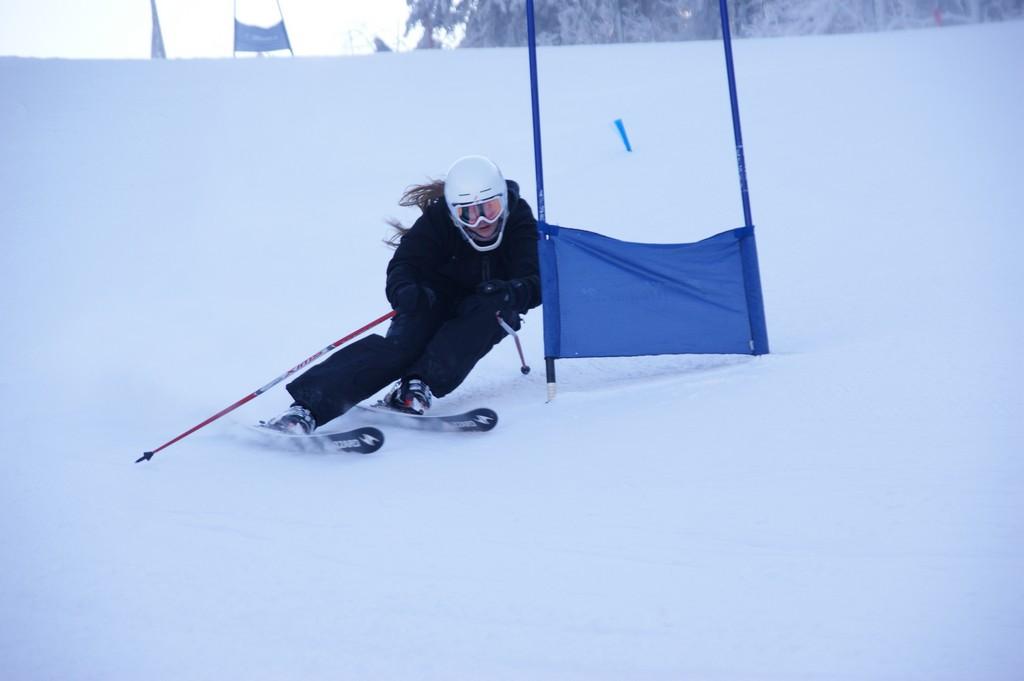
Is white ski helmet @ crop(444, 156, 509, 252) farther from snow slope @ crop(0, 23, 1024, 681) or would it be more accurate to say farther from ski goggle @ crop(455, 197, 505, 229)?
snow slope @ crop(0, 23, 1024, 681)

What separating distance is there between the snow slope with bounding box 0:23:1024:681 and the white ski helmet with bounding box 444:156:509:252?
0.78 m

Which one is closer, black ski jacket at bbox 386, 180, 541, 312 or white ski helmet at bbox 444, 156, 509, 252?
white ski helmet at bbox 444, 156, 509, 252

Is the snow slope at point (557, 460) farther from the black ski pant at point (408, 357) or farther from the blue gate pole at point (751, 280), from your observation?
the black ski pant at point (408, 357)

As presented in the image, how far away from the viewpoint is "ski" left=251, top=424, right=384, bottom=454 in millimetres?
3240

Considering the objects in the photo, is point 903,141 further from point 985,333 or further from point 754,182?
point 985,333

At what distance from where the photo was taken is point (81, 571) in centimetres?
244

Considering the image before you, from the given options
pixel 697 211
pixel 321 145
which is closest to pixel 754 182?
pixel 697 211

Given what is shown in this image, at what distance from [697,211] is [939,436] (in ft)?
15.3

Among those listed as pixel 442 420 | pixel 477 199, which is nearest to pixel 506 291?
A: pixel 477 199

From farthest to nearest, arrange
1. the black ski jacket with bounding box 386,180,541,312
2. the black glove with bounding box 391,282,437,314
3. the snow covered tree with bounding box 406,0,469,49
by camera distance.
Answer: the snow covered tree with bounding box 406,0,469,49 < the black ski jacket with bounding box 386,180,541,312 < the black glove with bounding box 391,282,437,314

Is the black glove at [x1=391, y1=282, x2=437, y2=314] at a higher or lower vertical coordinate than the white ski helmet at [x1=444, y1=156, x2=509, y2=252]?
lower

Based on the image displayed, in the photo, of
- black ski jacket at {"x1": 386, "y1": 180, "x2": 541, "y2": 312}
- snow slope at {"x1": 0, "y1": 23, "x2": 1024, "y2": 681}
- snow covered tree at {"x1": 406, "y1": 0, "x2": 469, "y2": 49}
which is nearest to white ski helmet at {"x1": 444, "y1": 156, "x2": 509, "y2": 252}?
black ski jacket at {"x1": 386, "y1": 180, "x2": 541, "y2": 312}

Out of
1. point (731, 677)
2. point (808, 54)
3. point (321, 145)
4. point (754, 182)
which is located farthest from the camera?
point (808, 54)

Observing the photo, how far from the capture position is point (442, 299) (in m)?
4.20
